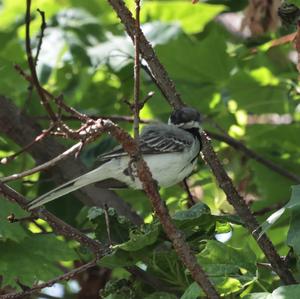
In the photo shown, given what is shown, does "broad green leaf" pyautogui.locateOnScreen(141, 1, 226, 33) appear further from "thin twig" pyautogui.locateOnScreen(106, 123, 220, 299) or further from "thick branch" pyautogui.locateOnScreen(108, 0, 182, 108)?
"thin twig" pyautogui.locateOnScreen(106, 123, 220, 299)

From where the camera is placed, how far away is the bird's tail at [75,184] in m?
3.16

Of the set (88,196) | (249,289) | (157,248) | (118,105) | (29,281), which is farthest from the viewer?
(118,105)

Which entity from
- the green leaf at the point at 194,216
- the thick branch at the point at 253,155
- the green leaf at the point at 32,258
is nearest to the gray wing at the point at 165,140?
the thick branch at the point at 253,155

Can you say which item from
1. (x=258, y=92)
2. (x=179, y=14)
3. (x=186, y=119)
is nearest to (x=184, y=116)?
(x=186, y=119)

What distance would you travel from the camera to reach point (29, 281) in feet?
10.7

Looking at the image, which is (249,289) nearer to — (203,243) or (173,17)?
(203,243)

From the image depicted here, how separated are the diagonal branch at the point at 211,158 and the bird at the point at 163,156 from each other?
18.8 inches

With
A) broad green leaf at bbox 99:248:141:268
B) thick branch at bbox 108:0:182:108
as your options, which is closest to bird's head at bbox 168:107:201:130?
thick branch at bbox 108:0:182:108

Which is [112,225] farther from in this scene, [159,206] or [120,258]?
[159,206]

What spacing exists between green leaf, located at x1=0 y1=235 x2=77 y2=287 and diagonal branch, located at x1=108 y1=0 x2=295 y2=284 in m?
0.73

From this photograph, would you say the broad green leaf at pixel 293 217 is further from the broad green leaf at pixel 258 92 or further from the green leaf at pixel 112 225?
the broad green leaf at pixel 258 92

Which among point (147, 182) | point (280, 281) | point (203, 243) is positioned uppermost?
point (147, 182)

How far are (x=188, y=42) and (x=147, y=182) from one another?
2.57 m

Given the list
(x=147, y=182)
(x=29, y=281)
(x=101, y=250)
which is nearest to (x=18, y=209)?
(x=29, y=281)
